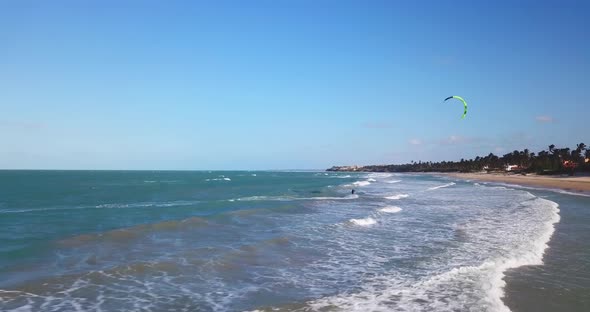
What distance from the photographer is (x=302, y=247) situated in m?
15.7

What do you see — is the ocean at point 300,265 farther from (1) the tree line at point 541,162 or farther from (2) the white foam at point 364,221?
(1) the tree line at point 541,162

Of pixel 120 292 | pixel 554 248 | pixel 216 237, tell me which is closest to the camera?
pixel 120 292

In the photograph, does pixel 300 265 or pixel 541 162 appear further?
pixel 541 162

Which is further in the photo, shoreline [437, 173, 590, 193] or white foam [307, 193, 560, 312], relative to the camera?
shoreline [437, 173, 590, 193]

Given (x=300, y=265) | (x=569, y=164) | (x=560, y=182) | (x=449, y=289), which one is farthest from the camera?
(x=569, y=164)

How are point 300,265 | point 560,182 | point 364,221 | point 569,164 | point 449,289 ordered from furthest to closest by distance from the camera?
point 569,164, point 560,182, point 364,221, point 300,265, point 449,289

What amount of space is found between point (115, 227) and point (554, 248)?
18630 millimetres

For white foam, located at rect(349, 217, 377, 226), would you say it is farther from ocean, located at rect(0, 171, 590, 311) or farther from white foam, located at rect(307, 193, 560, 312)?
white foam, located at rect(307, 193, 560, 312)

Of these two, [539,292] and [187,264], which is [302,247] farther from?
[539,292]

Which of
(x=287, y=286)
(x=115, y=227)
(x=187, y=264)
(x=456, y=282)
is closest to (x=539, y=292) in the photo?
(x=456, y=282)

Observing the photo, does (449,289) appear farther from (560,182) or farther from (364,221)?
(560,182)

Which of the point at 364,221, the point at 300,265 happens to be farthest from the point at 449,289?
the point at 364,221

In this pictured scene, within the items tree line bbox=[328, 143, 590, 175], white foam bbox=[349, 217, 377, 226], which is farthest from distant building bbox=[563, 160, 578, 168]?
white foam bbox=[349, 217, 377, 226]

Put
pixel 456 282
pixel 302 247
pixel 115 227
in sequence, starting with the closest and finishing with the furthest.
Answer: pixel 456 282, pixel 302 247, pixel 115 227
